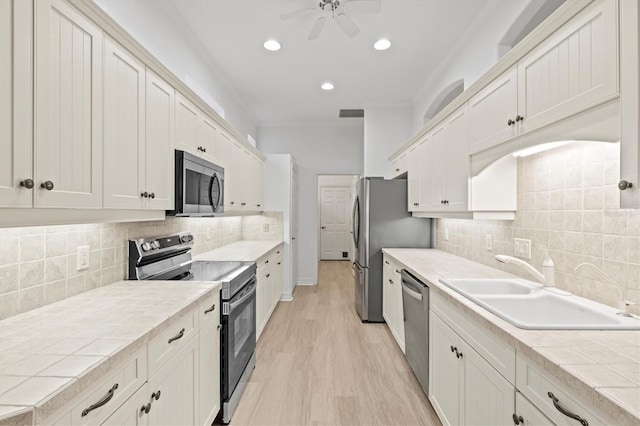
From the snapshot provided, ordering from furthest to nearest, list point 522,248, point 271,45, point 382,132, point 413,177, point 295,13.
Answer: point 382,132 → point 413,177 → point 271,45 → point 295,13 → point 522,248

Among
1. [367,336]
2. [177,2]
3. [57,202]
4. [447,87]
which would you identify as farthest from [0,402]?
[447,87]

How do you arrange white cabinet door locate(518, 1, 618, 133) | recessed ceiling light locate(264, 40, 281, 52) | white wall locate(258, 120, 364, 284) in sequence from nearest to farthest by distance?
white cabinet door locate(518, 1, 618, 133), recessed ceiling light locate(264, 40, 281, 52), white wall locate(258, 120, 364, 284)

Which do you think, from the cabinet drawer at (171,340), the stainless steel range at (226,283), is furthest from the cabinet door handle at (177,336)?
the stainless steel range at (226,283)

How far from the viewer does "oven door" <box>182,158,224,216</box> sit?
2.12m

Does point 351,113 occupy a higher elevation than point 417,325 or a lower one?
higher

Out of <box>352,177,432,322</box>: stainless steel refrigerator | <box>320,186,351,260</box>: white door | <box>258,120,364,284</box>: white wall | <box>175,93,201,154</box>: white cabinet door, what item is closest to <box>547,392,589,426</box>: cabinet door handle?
<box>175,93,201,154</box>: white cabinet door

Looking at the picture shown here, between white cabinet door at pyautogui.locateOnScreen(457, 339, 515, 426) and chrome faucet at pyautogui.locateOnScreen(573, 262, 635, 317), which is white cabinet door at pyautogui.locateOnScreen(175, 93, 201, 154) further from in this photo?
chrome faucet at pyautogui.locateOnScreen(573, 262, 635, 317)

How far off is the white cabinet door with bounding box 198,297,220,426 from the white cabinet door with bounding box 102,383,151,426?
1.67ft

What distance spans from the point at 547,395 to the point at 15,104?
189 centimetres

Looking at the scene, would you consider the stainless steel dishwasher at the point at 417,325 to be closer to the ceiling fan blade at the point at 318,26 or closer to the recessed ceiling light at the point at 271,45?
the ceiling fan blade at the point at 318,26

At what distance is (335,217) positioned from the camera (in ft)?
30.5

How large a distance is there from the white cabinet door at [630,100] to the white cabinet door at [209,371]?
1.91 m

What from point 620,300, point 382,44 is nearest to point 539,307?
point 620,300

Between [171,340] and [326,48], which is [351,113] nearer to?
[326,48]
